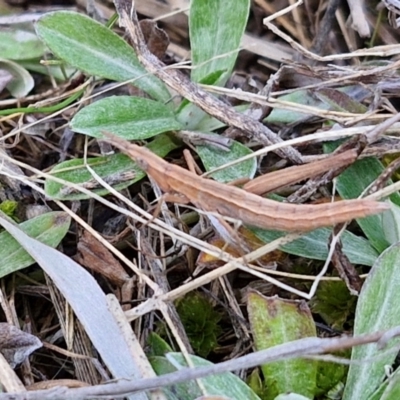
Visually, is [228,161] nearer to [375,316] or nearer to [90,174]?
[90,174]

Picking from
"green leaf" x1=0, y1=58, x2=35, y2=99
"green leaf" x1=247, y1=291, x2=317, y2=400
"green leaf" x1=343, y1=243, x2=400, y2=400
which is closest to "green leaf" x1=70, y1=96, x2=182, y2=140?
"green leaf" x1=0, y1=58, x2=35, y2=99

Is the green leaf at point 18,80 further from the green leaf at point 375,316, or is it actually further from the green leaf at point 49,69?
the green leaf at point 375,316

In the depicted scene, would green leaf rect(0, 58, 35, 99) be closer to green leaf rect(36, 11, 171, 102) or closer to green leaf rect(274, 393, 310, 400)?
green leaf rect(36, 11, 171, 102)

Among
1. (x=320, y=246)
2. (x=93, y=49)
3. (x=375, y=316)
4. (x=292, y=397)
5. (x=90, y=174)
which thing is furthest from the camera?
(x=93, y=49)

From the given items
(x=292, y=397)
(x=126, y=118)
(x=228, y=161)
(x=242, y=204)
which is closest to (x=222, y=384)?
(x=292, y=397)

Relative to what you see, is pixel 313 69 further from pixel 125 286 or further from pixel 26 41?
pixel 26 41
